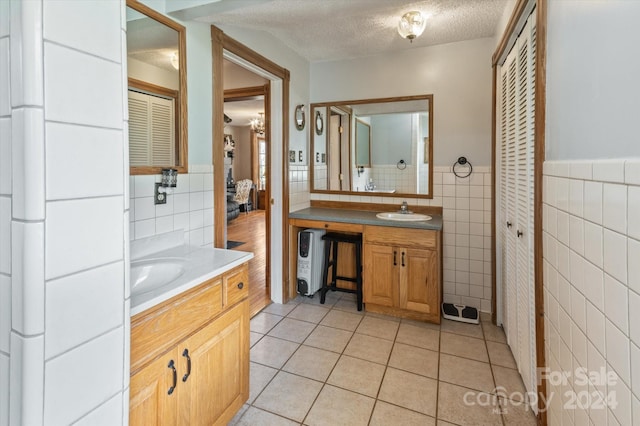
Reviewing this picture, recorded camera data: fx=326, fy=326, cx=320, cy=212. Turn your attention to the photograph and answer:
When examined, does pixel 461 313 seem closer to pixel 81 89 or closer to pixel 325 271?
pixel 325 271

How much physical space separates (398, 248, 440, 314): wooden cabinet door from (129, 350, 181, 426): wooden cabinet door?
6.40ft

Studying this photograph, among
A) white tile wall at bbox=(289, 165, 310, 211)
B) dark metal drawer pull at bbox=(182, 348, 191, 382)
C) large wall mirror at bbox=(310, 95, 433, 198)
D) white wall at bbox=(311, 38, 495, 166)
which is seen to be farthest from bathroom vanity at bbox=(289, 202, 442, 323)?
dark metal drawer pull at bbox=(182, 348, 191, 382)

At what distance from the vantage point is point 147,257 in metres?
1.66

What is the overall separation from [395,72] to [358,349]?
245 centimetres

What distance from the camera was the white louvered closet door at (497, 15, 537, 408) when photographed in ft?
5.39

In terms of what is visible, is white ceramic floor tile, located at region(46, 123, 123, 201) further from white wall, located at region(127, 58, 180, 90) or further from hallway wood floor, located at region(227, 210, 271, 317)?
hallway wood floor, located at region(227, 210, 271, 317)

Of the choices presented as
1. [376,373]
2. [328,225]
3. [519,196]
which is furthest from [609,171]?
[328,225]

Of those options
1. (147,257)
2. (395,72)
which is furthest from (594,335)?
(395,72)

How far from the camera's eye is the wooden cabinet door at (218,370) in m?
1.27

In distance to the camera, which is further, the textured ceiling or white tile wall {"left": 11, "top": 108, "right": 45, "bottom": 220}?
the textured ceiling

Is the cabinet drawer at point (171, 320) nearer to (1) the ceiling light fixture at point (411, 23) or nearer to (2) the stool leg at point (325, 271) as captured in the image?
(2) the stool leg at point (325, 271)

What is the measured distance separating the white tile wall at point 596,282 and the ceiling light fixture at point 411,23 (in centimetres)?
148

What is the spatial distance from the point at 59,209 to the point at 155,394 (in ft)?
2.64

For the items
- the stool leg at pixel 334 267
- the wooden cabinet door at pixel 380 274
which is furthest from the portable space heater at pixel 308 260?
the wooden cabinet door at pixel 380 274
